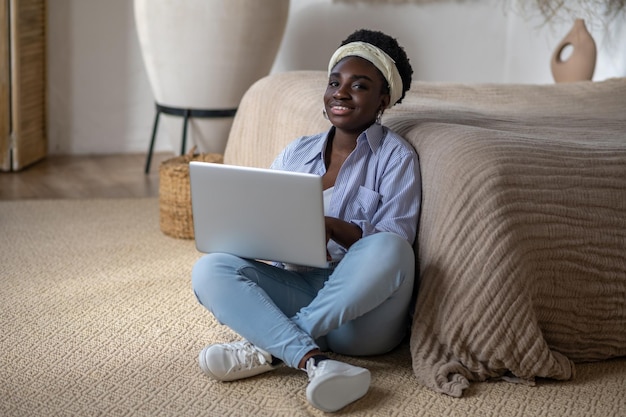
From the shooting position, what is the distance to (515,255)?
5.74ft

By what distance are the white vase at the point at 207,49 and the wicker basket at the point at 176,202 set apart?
2.22 feet

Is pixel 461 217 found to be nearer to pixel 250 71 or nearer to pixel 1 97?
pixel 250 71

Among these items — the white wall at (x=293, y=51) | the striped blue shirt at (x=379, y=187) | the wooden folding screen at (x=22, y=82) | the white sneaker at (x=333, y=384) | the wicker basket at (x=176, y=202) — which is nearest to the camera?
the white sneaker at (x=333, y=384)

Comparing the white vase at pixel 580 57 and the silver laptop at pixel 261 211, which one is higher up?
the white vase at pixel 580 57

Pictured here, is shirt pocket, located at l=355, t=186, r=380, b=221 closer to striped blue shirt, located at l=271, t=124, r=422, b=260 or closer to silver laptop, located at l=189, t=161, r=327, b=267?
striped blue shirt, located at l=271, t=124, r=422, b=260

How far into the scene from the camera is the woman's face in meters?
1.92

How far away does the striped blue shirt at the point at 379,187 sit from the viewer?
→ 187 cm

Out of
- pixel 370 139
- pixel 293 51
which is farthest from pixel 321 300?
pixel 293 51

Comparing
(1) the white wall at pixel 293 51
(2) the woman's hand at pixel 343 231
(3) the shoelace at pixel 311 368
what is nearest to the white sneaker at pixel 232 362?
(3) the shoelace at pixel 311 368

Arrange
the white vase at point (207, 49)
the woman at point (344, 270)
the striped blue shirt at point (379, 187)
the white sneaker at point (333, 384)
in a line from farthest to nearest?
the white vase at point (207, 49) → the striped blue shirt at point (379, 187) → the woman at point (344, 270) → the white sneaker at point (333, 384)

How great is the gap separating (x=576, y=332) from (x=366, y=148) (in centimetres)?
57

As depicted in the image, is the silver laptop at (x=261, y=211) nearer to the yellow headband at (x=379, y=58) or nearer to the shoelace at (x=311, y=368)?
the shoelace at (x=311, y=368)

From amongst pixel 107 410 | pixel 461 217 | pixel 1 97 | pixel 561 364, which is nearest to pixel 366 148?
pixel 461 217

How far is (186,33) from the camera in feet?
11.2
